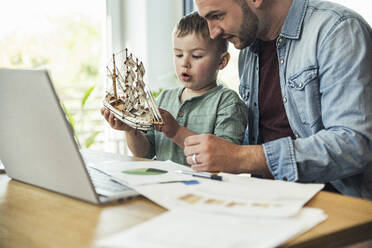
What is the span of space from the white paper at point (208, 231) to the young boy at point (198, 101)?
91 cm

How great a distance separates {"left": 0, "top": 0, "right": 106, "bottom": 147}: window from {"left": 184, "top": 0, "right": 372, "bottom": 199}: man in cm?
165

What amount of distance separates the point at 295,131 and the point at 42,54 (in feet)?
12.7

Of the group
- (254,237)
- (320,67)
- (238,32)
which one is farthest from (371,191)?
(254,237)

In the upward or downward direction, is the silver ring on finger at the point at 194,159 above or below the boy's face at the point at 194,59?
below

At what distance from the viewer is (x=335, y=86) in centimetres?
131

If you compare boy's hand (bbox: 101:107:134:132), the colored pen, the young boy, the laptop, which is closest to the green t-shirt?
the young boy

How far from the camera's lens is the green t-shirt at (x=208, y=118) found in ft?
5.26

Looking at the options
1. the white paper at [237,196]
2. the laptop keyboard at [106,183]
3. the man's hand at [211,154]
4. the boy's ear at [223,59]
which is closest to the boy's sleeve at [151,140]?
the boy's ear at [223,59]

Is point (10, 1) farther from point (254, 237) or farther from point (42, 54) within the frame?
point (254, 237)

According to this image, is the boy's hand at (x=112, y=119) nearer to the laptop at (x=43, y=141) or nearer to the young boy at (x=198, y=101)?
the young boy at (x=198, y=101)

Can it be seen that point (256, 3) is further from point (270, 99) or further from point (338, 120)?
point (338, 120)

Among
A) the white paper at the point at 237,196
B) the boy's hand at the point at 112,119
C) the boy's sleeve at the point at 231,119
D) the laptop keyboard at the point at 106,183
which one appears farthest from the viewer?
the boy's sleeve at the point at 231,119

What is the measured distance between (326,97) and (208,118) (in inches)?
17.9

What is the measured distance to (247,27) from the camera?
160 centimetres
